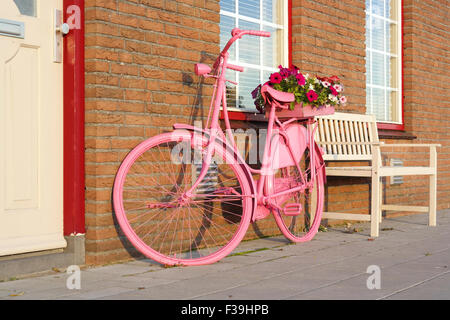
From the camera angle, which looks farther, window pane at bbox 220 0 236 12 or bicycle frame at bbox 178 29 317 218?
A: window pane at bbox 220 0 236 12

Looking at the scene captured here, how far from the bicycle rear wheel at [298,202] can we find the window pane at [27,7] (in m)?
1.93

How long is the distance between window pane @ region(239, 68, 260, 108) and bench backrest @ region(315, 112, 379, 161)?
677 mm

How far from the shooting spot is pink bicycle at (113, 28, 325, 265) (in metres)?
4.17

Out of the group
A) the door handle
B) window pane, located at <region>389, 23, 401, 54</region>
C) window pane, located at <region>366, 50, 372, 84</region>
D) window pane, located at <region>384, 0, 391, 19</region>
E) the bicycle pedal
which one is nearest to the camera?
the door handle

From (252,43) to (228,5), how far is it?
0.41 m

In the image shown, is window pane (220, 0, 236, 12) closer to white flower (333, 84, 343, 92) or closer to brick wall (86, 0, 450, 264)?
brick wall (86, 0, 450, 264)

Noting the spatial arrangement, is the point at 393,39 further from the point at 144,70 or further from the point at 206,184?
the point at 144,70

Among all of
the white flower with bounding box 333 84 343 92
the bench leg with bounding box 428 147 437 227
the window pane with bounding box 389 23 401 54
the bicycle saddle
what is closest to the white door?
the bicycle saddle

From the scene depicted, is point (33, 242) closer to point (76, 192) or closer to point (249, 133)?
point (76, 192)

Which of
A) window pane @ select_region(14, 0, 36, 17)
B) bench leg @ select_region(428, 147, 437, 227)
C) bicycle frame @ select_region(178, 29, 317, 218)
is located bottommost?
bench leg @ select_region(428, 147, 437, 227)

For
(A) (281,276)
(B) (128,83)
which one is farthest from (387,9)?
(A) (281,276)

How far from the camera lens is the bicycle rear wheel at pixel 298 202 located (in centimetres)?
487

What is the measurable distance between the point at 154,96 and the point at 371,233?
2240mm
